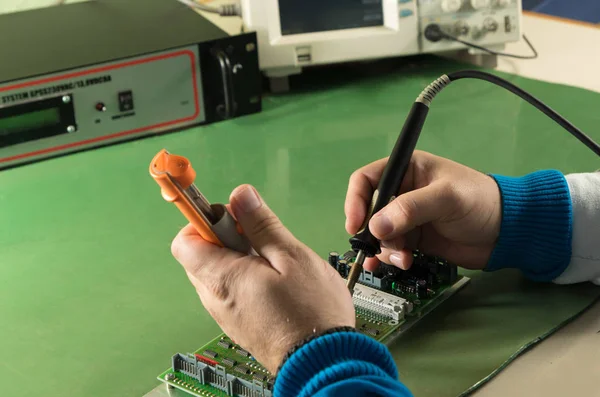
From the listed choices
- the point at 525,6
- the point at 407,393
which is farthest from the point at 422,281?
the point at 525,6

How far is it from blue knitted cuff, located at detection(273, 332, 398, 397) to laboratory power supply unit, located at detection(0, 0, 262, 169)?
78 centimetres

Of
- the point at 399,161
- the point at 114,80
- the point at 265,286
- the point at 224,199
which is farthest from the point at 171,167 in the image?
the point at 114,80

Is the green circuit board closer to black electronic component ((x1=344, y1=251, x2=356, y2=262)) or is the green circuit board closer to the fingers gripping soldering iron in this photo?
black electronic component ((x1=344, y1=251, x2=356, y2=262))

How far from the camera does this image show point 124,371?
2.71ft

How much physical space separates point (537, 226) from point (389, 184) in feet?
0.56

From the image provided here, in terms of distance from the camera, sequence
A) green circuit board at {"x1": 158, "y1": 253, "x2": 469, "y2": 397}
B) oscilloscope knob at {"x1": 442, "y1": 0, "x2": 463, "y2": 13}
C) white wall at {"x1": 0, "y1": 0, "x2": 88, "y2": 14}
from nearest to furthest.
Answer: green circuit board at {"x1": 158, "y1": 253, "x2": 469, "y2": 397}, oscilloscope knob at {"x1": 442, "y1": 0, "x2": 463, "y2": 13}, white wall at {"x1": 0, "y1": 0, "x2": 88, "y2": 14}

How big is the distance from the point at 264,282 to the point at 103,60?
0.74m

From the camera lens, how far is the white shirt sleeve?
3.00ft

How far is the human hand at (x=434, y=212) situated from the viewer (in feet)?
2.80

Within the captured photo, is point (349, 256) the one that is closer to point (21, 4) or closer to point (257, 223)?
point (257, 223)

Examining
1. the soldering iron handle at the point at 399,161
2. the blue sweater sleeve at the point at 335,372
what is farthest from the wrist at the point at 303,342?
the soldering iron handle at the point at 399,161

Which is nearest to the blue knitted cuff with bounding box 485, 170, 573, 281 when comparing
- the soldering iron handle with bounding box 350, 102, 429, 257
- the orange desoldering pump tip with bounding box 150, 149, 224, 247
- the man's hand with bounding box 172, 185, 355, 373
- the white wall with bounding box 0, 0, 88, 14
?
the soldering iron handle with bounding box 350, 102, 429, 257

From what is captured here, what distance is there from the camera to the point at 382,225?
0.83 metres

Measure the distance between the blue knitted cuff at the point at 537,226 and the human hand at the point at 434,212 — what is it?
0.04 feet
